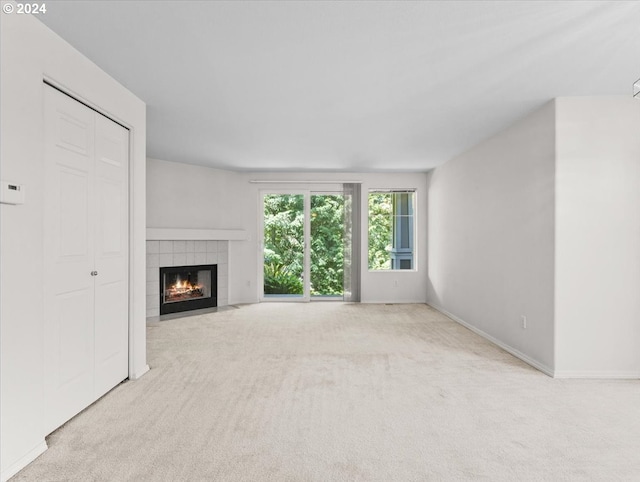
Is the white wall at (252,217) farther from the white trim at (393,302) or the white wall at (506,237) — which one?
the white wall at (506,237)

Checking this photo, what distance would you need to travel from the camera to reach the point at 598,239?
3225 mm

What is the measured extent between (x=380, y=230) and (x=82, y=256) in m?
5.26

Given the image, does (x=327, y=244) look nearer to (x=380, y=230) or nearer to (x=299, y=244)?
(x=299, y=244)

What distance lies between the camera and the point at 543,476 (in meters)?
1.87

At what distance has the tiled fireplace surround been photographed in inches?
223

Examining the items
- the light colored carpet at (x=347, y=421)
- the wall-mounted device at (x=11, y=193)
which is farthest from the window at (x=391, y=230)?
the wall-mounted device at (x=11, y=193)

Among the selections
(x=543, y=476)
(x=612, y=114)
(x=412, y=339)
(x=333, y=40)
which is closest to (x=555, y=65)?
(x=612, y=114)

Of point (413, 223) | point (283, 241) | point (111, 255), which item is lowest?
point (111, 255)

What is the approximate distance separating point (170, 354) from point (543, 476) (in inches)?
128

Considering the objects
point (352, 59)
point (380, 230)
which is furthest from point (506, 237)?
point (380, 230)

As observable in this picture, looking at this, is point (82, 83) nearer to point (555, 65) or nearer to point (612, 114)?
point (555, 65)

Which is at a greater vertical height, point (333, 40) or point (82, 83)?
point (333, 40)

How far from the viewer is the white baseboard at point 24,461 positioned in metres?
1.82

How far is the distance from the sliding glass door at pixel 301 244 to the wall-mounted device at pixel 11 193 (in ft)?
16.4
